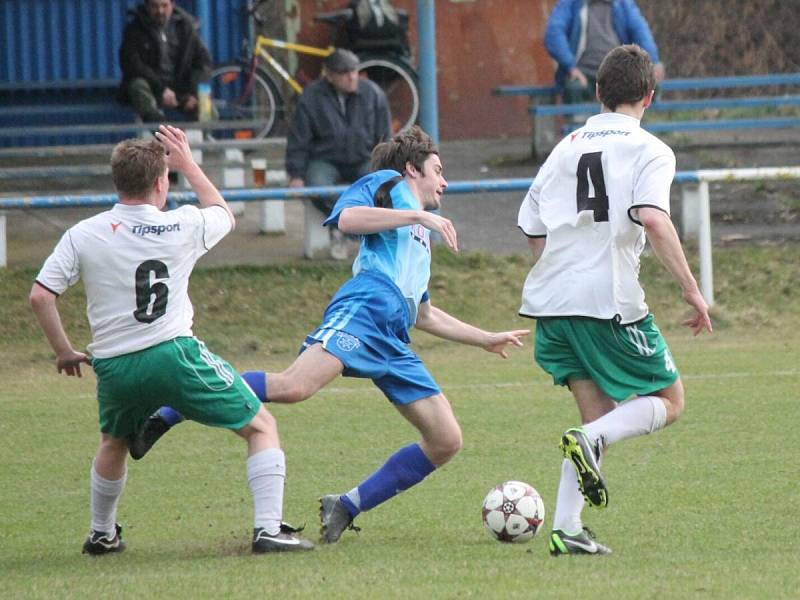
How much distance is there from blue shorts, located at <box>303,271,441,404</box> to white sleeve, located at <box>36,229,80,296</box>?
1.01 metres

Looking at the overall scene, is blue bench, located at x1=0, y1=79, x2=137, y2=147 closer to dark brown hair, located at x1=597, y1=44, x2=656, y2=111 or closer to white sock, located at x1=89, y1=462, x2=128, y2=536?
white sock, located at x1=89, y1=462, x2=128, y2=536

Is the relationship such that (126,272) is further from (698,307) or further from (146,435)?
(698,307)

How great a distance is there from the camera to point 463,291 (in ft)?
41.4

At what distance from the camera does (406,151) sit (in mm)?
6270

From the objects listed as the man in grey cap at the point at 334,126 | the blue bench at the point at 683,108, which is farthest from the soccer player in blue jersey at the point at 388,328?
the blue bench at the point at 683,108

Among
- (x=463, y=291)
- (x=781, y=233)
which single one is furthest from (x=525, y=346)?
(x=781, y=233)

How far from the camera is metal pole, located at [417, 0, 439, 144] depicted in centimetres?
1349

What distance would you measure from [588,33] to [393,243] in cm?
946

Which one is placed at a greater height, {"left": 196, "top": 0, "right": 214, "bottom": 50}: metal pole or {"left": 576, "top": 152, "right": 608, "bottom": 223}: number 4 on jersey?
{"left": 196, "top": 0, "right": 214, "bottom": 50}: metal pole

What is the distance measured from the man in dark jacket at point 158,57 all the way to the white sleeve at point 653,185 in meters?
9.34

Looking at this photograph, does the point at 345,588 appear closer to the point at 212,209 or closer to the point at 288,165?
the point at 212,209

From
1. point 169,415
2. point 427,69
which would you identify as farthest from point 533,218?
point 427,69

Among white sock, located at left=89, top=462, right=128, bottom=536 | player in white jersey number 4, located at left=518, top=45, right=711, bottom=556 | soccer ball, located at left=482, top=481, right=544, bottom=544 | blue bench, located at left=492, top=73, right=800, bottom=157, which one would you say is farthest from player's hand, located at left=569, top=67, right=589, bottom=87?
white sock, located at left=89, top=462, right=128, bottom=536

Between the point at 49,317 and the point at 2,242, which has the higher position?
the point at 49,317
